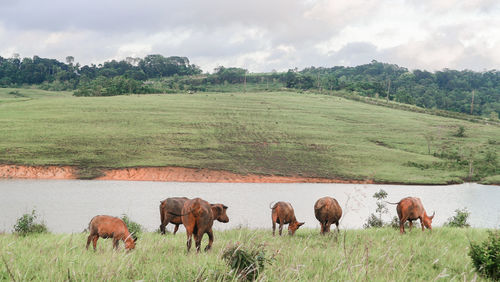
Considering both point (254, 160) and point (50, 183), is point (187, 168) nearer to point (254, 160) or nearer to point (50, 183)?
point (254, 160)

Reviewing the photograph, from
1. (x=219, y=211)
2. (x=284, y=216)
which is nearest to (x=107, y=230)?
(x=219, y=211)

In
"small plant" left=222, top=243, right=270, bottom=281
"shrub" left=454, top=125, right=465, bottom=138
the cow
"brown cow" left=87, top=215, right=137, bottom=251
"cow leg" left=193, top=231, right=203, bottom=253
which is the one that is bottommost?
"shrub" left=454, top=125, right=465, bottom=138

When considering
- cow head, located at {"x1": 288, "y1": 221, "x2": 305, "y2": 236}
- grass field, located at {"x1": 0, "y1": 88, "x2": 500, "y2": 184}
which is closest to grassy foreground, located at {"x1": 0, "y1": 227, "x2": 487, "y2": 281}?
cow head, located at {"x1": 288, "y1": 221, "x2": 305, "y2": 236}

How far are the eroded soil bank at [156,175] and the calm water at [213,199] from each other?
3475 mm

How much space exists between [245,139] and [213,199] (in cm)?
3734

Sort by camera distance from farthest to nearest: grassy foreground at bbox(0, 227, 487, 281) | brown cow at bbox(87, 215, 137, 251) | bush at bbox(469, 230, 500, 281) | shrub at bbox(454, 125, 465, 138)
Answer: shrub at bbox(454, 125, 465, 138) → brown cow at bbox(87, 215, 137, 251) → bush at bbox(469, 230, 500, 281) → grassy foreground at bbox(0, 227, 487, 281)

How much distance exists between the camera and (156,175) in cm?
6050

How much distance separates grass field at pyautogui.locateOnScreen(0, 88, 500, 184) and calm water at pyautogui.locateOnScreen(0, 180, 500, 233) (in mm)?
7087

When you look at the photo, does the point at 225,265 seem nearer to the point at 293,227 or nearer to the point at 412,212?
the point at 293,227

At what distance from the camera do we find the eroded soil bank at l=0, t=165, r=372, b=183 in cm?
5725

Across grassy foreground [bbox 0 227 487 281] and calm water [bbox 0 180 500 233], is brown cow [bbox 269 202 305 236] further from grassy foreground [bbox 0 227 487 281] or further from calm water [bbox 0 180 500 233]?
calm water [bbox 0 180 500 233]

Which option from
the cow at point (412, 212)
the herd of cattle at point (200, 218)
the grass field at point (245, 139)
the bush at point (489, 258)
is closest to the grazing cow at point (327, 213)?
the herd of cattle at point (200, 218)

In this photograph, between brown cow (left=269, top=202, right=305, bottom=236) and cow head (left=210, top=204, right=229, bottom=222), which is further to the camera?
brown cow (left=269, top=202, right=305, bottom=236)

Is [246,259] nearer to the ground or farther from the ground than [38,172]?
farther from the ground
